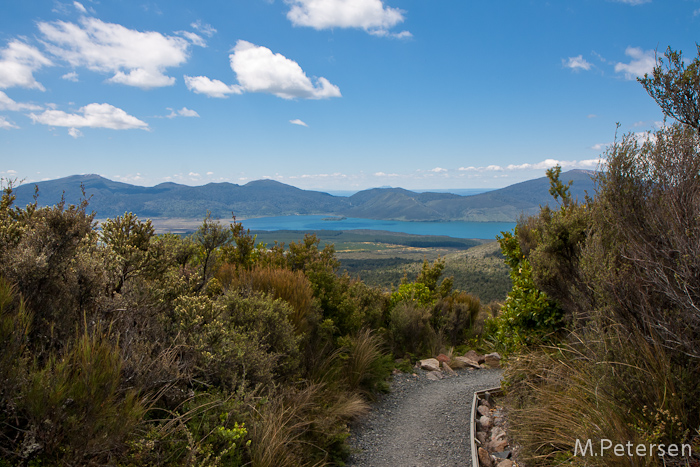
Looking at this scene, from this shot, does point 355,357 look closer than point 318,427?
No

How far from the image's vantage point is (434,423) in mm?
5449

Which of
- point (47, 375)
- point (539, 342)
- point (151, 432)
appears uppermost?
point (47, 375)

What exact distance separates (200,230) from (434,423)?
14.2 ft

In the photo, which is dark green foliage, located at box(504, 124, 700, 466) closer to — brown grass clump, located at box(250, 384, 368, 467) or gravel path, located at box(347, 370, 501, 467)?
gravel path, located at box(347, 370, 501, 467)

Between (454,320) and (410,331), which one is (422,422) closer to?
(410,331)

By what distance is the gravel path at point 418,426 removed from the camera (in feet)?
14.5

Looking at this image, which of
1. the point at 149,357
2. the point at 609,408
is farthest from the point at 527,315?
the point at 149,357

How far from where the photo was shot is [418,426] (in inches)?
213

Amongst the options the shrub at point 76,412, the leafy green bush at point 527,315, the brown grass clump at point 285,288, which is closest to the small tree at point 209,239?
the brown grass clump at point 285,288

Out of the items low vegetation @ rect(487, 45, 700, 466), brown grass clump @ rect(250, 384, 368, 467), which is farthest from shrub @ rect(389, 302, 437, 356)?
low vegetation @ rect(487, 45, 700, 466)

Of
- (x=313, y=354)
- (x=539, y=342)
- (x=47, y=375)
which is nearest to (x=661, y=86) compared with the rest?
(x=539, y=342)

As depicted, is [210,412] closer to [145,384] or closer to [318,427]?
[145,384]

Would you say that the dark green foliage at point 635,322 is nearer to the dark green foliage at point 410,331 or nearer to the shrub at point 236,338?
the shrub at point 236,338

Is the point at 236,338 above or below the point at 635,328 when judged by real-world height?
below
